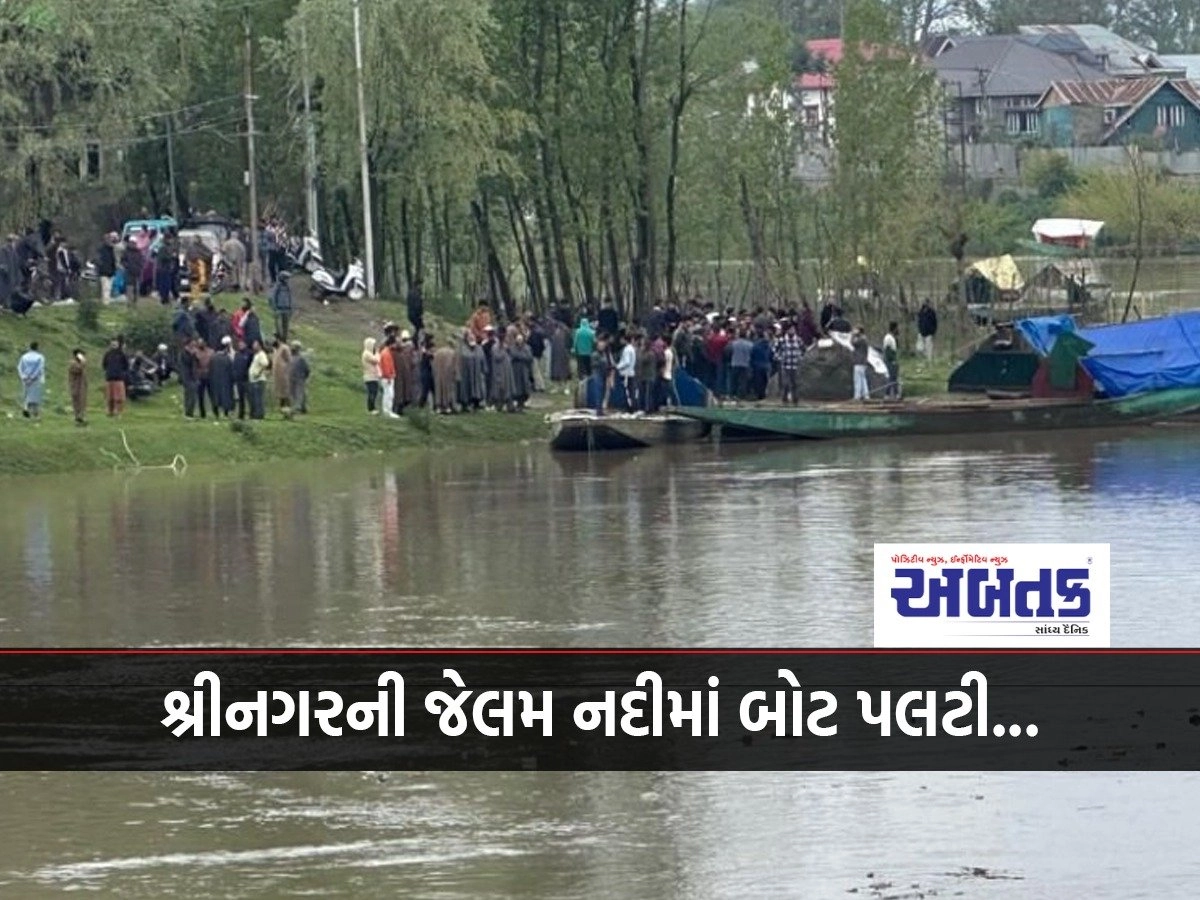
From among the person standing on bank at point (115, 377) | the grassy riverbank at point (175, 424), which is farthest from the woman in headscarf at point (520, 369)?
the person standing on bank at point (115, 377)

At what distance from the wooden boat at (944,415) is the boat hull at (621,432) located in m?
0.24

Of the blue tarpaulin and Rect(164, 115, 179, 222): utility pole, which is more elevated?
Rect(164, 115, 179, 222): utility pole

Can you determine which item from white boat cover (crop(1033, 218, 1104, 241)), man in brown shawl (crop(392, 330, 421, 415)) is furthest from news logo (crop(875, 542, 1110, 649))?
white boat cover (crop(1033, 218, 1104, 241))

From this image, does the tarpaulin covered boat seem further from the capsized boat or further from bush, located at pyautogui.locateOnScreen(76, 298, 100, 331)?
bush, located at pyautogui.locateOnScreen(76, 298, 100, 331)

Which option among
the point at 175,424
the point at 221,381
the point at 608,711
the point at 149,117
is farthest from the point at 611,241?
the point at 608,711

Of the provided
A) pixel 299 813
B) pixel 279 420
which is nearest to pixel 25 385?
pixel 279 420

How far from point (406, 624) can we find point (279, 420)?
Result: 1791 cm

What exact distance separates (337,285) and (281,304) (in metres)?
5.80

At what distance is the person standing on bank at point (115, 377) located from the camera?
40.3 m

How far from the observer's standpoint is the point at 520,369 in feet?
146

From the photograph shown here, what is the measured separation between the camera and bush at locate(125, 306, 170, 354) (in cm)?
4353

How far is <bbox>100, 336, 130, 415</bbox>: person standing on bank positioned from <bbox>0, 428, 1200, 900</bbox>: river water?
2.95m

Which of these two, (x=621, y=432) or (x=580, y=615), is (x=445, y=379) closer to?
(x=621, y=432)

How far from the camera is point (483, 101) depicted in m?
55.0
